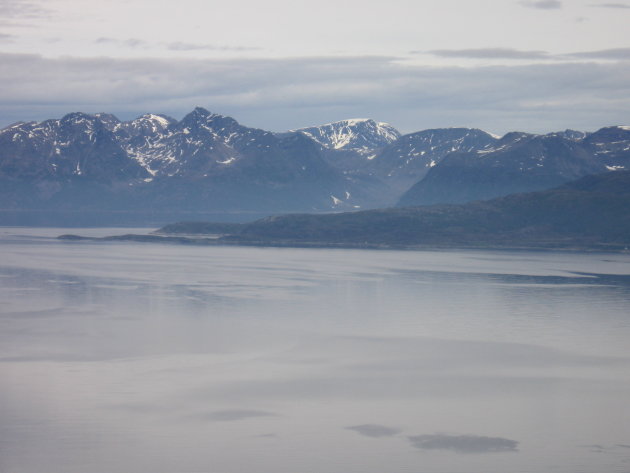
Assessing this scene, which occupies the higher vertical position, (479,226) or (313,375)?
(479,226)

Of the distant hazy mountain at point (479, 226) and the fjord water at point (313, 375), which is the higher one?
the distant hazy mountain at point (479, 226)

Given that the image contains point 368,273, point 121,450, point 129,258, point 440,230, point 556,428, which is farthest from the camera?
point 440,230

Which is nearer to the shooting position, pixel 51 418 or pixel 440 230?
pixel 51 418

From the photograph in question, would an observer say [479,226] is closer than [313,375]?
No

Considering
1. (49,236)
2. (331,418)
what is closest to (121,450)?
(331,418)

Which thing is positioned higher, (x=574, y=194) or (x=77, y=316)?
(x=574, y=194)

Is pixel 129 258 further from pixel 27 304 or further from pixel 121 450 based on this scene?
pixel 121 450
